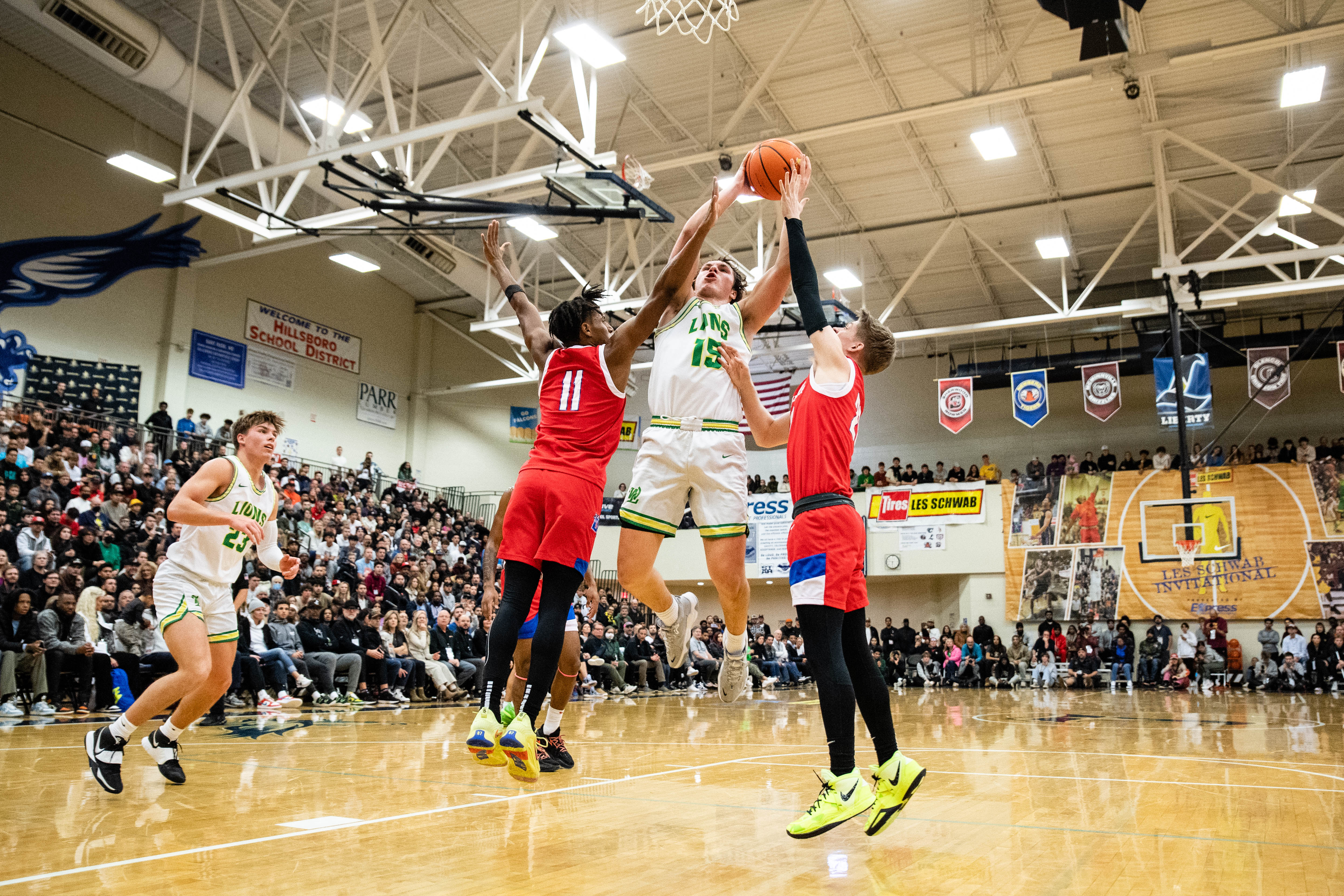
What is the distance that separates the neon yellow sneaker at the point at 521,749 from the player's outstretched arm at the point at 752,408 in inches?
56.7

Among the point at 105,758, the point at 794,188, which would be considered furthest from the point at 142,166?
the point at 794,188

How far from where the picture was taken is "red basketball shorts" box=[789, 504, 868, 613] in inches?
138

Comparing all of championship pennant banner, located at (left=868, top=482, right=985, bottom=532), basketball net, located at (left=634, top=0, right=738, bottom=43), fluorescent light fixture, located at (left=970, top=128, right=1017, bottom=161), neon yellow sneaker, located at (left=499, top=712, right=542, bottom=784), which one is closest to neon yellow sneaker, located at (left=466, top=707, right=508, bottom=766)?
neon yellow sneaker, located at (left=499, top=712, right=542, bottom=784)

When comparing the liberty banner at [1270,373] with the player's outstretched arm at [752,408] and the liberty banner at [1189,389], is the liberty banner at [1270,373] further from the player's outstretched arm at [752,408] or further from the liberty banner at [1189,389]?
the player's outstretched arm at [752,408]

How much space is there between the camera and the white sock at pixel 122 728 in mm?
4371

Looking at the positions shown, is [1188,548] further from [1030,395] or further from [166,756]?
[166,756]

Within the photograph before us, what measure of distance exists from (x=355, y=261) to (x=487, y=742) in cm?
1769

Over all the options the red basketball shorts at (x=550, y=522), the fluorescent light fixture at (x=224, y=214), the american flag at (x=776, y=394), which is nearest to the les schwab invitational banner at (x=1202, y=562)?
the american flag at (x=776, y=394)

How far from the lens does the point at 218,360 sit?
66.7ft

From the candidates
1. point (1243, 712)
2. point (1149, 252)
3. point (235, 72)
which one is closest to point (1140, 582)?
point (1149, 252)

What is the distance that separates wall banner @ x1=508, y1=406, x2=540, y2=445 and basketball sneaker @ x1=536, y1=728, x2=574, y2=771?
23.1 metres

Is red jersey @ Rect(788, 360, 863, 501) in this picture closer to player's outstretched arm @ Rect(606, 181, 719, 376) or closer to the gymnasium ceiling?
player's outstretched arm @ Rect(606, 181, 719, 376)

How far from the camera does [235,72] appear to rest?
43.4 ft

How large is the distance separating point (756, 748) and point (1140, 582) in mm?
17972
